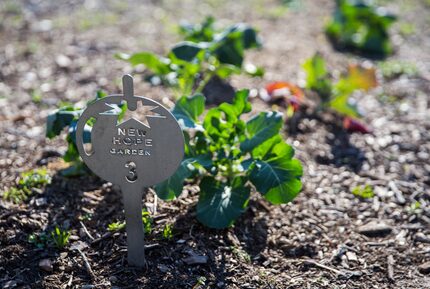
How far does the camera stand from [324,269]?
3.22 meters

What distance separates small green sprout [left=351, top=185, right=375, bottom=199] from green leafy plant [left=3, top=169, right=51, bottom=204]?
6.79 ft

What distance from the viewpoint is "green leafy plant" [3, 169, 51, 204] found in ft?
11.7

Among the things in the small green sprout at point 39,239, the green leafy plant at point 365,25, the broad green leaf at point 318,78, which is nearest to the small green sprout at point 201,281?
the small green sprout at point 39,239

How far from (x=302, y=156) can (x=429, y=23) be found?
13.3 ft

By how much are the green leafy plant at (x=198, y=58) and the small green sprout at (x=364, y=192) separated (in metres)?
1.23

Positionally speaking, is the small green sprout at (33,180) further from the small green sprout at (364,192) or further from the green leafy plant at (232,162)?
the small green sprout at (364,192)

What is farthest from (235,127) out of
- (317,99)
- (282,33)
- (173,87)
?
(282,33)

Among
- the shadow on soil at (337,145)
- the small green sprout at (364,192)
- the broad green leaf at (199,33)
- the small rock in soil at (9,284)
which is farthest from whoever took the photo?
the broad green leaf at (199,33)

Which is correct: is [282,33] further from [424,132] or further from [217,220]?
[217,220]

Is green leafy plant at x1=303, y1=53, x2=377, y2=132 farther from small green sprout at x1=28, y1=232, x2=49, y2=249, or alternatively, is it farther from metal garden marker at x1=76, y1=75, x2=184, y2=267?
small green sprout at x1=28, y1=232, x2=49, y2=249

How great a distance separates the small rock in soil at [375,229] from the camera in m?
3.57

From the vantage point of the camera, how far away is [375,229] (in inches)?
141

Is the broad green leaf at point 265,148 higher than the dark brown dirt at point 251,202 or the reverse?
higher

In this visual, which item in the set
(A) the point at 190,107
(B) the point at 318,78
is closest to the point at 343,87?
(B) the point at 318,78
